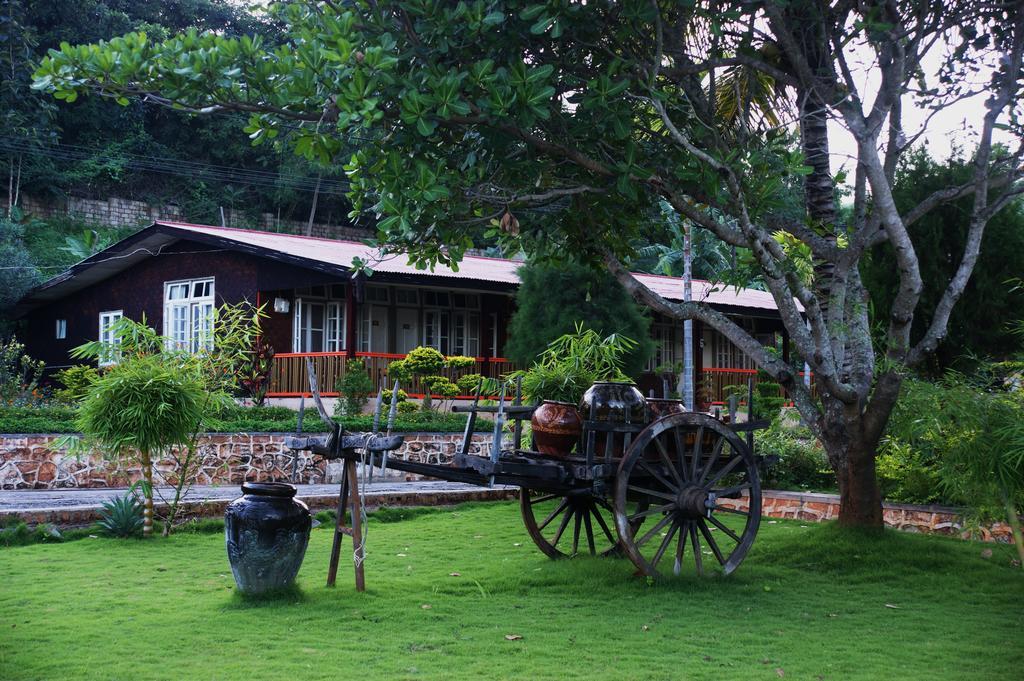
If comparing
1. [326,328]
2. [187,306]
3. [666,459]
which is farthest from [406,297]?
[666,459]

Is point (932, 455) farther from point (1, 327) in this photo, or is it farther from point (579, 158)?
point (1, 327)

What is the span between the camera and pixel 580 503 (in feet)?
31.6

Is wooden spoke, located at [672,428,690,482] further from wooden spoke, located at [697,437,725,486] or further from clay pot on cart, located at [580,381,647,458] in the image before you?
clay pot on cart, located at [580,381,647,458]

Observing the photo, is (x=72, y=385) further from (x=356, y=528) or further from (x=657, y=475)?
(x=657, y=475)

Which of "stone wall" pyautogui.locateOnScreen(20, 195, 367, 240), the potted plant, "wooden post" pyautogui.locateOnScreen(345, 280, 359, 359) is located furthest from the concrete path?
"stone wall" pyautogui.locateOnScreen(20, 195, 367, 240)

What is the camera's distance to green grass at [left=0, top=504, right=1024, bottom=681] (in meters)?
5.97

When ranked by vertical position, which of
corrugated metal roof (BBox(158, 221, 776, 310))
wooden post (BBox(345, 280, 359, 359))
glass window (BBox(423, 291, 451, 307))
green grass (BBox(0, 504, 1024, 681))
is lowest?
green grass (BBox(0, 504, 1024, 681))

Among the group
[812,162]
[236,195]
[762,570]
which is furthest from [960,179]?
[236,195]

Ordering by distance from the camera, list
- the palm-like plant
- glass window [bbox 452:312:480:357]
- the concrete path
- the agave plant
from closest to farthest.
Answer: the agave plant → the concrete path → glass window [bbox 452:312:480:357] → the palm-like plant

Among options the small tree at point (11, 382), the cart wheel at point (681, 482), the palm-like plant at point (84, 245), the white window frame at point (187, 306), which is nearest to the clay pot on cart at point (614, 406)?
the cart wheel at point (681, 482)

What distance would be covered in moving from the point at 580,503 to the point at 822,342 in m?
2.64

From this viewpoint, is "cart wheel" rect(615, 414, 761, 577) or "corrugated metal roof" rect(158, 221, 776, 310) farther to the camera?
"corrugated metal roof" rect(158, 221, 776, 310)

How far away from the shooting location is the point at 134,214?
40625 millimetres

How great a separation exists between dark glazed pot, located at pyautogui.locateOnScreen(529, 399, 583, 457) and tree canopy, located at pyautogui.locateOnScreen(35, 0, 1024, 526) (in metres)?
1.65
